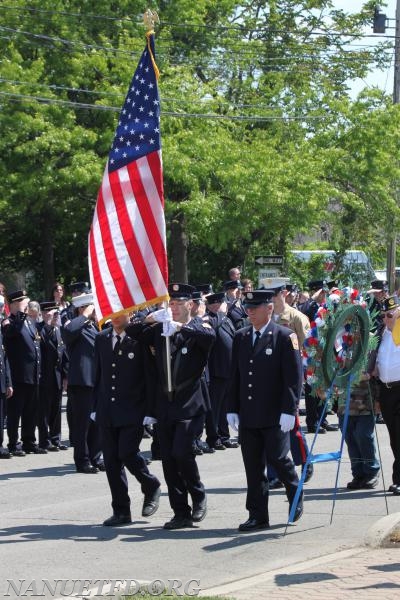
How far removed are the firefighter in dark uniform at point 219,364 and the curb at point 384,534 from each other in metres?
6.31

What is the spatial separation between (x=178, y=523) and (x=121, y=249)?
242 cm

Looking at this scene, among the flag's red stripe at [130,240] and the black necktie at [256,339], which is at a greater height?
the flag's red stripe at [130,240]

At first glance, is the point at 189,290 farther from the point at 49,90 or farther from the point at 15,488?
the point at 49,90

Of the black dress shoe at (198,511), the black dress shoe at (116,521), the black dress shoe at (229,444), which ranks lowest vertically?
the black dress shoe at (229,444)

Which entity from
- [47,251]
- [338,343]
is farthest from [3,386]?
[47,251]

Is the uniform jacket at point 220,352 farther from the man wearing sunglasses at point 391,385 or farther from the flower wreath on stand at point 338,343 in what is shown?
the flower wreath on stand at point 338,343

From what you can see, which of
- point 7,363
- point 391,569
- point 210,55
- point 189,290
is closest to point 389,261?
point 210,55

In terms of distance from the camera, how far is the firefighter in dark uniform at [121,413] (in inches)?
384

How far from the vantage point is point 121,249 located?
10023 mm

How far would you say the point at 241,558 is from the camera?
336 inches

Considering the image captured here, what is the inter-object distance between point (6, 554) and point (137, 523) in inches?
61.5

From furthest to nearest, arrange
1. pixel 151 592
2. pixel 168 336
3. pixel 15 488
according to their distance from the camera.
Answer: pixel 15 488 → pixel 168 336 → pixel 151 592

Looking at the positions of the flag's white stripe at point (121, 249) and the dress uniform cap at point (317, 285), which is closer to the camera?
the flag's white stripe at point (121, 249)

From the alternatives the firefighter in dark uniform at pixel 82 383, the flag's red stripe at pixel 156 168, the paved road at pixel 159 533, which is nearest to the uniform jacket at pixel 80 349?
the firefighter in dark uniform at pixel 82 383
